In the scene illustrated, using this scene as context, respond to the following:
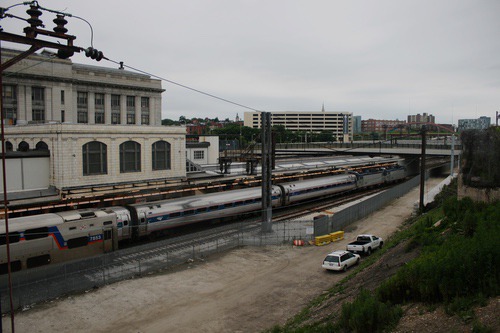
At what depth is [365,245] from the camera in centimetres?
2586

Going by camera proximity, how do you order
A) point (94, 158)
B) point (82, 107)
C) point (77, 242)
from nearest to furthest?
point (77, 242) < point (94, 158) < point (82, 107)

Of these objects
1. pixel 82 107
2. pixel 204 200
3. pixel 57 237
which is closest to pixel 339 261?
pixel 204 200

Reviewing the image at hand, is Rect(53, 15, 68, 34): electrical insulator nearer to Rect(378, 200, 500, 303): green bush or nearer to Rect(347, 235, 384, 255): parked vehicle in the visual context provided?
Rect(378, 200, 500, 303): green bush

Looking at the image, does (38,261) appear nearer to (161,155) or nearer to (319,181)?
(161,155)

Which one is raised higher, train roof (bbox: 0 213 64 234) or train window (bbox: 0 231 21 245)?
train roof (bbox: 0 213 64 234)

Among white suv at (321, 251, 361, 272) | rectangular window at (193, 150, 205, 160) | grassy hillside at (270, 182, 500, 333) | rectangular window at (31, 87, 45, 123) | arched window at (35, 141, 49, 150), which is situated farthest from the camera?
rectangular window at (193, 150, 205, 160)

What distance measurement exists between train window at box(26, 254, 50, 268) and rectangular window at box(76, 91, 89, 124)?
43.4m

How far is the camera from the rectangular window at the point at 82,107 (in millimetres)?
61250

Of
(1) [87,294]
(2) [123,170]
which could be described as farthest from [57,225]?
(2) [123,170]

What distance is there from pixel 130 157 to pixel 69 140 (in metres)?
5.78

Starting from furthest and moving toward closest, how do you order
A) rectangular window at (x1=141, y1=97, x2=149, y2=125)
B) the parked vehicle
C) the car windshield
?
rectangular window at (x1=141, y1=97, x2=149, y2=125), the parked vehicle, the car windshield

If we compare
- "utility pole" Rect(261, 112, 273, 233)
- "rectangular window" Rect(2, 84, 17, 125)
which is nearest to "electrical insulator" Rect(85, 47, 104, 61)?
"utility pole" Rect(261, 112, 273, 233)

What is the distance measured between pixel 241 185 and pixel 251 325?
26125 millimetres

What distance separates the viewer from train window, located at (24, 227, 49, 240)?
20953mm
